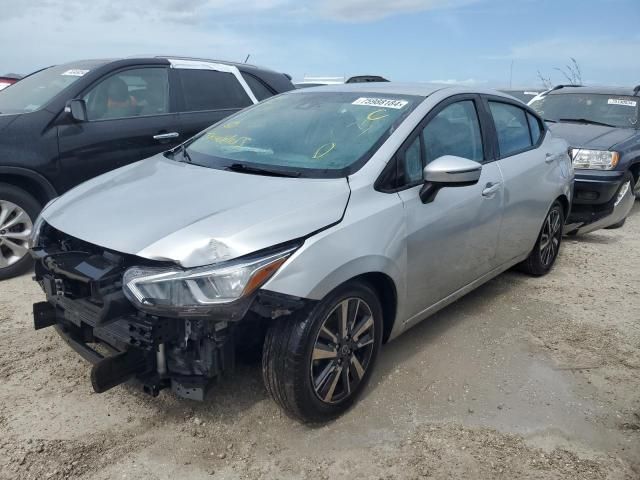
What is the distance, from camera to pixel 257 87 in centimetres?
635

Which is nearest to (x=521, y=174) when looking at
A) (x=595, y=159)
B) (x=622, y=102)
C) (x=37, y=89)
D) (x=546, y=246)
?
(x=546, y=246)

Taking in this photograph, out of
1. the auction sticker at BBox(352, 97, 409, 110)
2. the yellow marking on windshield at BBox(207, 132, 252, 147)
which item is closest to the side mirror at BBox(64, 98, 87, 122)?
the yellow marking on windshield at BBox(207, 132, 252, 147)

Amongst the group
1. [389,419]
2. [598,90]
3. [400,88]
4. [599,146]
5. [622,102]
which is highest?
[400,88]

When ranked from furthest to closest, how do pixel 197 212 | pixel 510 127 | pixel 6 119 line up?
pixel 6 119, pixel 510 127, pixel 197 212

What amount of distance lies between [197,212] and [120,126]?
2.91 meters

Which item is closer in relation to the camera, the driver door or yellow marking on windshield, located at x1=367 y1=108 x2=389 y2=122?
the driver door

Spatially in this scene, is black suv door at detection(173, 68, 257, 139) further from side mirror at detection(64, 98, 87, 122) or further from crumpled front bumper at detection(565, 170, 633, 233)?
crumpled front bumper at detection(565, 170, 633, 233)

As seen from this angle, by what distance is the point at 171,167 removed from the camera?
3.48 m

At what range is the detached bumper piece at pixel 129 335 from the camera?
96.6 inches

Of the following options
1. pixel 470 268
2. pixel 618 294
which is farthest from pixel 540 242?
pixel 470 268

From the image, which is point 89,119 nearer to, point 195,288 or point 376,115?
point 376,115

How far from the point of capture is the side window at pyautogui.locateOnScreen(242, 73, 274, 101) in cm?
630

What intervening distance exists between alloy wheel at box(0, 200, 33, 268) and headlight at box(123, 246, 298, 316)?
2.78m

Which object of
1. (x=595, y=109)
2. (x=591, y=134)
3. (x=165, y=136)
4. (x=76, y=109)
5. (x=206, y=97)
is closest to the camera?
(x=76, y=109)
